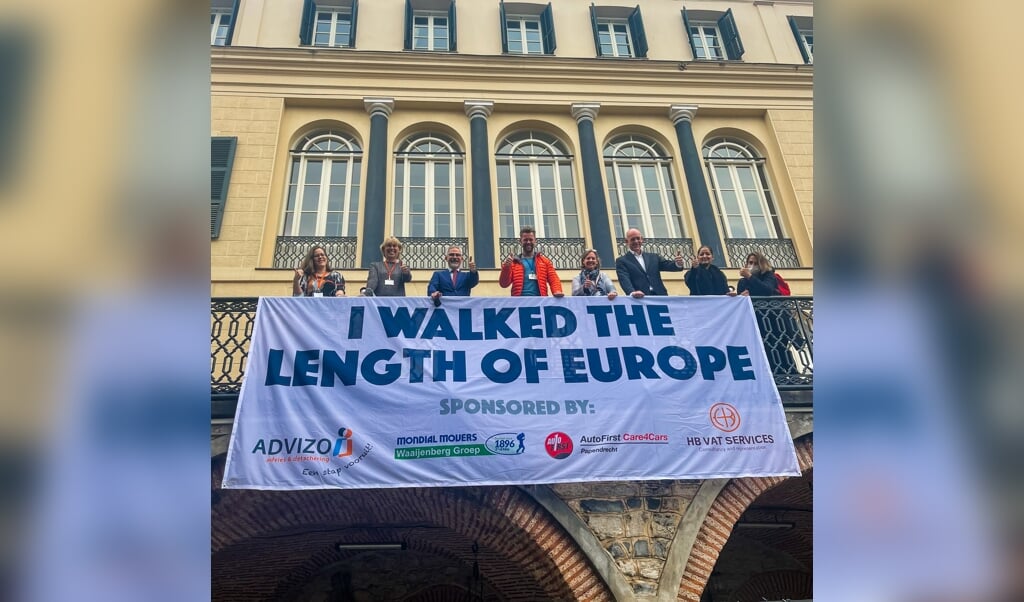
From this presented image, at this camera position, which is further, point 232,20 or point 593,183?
point 232,20

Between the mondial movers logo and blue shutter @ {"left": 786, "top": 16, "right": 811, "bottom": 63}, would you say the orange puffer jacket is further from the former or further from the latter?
blue shutter @ {"left": 786, "top": 16, "right": 811, "bottom": 63}

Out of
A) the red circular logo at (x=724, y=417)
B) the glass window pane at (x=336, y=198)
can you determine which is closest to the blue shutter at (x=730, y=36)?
the glass window pane at (x=336, y=198)

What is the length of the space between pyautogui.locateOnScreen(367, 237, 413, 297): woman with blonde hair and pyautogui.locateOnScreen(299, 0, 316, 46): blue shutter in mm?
6883

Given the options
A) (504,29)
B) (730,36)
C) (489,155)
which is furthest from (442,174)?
(730,36)

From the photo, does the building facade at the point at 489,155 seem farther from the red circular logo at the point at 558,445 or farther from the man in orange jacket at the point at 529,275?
the red circular logo at the point at 558,445

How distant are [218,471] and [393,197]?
6.30 m

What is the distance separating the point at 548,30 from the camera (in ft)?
43.4

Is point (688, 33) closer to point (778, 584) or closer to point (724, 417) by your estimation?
point (724, 417)

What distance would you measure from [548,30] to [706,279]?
7.81 meters

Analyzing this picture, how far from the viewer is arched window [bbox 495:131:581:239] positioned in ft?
37.0

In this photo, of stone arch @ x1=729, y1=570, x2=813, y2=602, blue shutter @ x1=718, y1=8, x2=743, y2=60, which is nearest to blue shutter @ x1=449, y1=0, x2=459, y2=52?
blue shutter @ x1=718, y1=8, x2=743, y2=60
